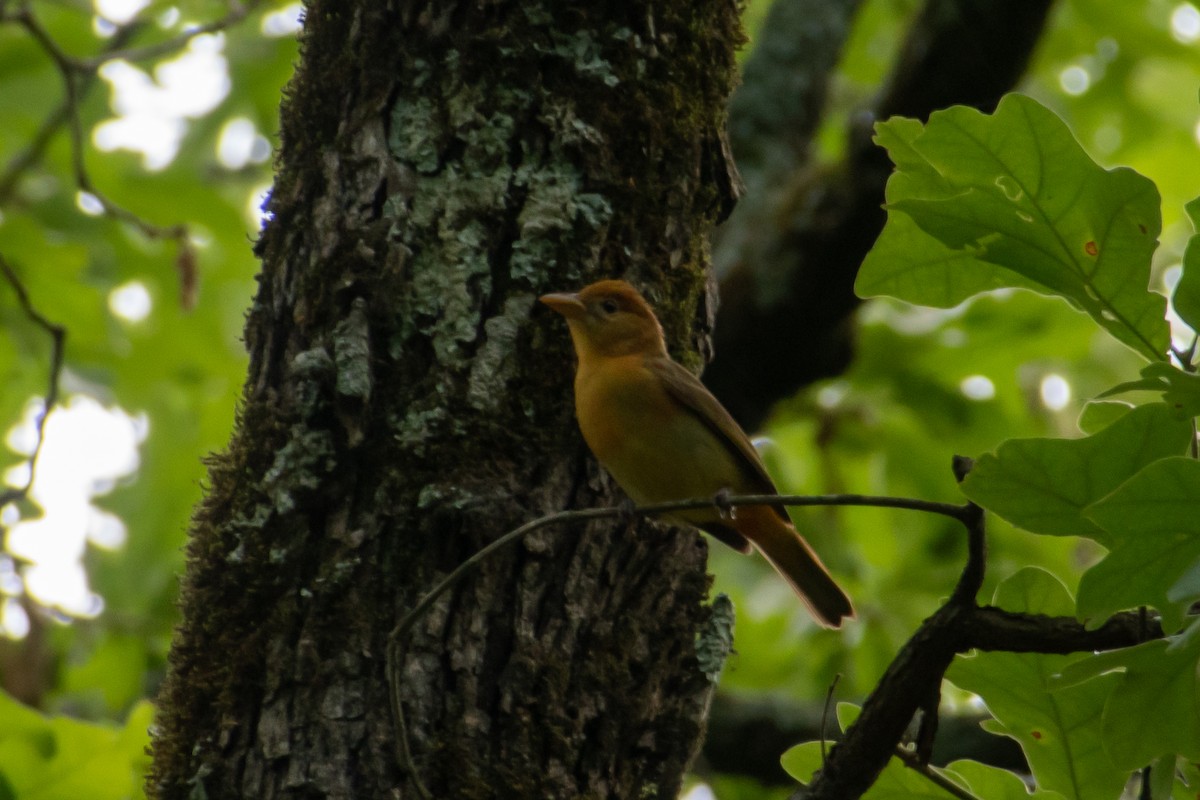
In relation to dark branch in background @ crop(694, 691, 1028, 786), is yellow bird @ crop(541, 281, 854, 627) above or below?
below

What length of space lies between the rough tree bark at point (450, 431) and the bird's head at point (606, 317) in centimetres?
5

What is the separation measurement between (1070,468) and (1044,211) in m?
0.39

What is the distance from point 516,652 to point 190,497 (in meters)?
4.29

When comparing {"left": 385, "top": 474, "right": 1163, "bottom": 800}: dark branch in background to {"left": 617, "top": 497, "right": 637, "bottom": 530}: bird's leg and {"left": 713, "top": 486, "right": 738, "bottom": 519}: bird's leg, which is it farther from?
{"left": 713, "top": 486, "right": 738, "bottom": 519}: bird's leg

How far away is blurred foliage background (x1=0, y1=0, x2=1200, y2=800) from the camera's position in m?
5.79

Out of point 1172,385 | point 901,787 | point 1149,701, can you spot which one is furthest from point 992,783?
point 1172,385

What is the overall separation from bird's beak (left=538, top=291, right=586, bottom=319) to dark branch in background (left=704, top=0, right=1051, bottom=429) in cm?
323

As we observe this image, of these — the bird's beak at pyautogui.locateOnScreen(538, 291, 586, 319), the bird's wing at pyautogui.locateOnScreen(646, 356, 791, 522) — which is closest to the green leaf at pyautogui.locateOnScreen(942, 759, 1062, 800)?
the bird's beak at pyautogui.locateOnScreen(538, 291, 586, 319)

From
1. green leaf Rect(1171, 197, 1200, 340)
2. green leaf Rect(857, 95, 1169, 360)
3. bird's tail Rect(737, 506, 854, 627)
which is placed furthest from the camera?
bird's tail Rect(737, 506, 854, 627)

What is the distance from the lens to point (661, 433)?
129 inches

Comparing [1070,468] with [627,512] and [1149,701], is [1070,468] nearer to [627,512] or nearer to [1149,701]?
[1149,701]

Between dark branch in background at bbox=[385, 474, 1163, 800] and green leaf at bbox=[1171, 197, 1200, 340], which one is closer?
green leaf at bbox=[1171, 197, 1200, 340]

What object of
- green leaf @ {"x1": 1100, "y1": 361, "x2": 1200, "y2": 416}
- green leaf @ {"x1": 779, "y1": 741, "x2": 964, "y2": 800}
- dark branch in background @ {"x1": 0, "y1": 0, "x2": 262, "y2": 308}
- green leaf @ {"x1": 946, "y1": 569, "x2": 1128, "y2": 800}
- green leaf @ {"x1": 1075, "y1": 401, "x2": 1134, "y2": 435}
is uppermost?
dark branch in background @ {"x1": 0, "y1": 0, "x2": 262, "y2": 308}

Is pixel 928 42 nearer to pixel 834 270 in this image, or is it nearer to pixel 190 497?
pixel 834 270
